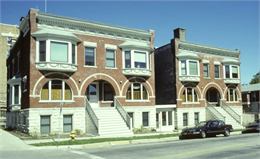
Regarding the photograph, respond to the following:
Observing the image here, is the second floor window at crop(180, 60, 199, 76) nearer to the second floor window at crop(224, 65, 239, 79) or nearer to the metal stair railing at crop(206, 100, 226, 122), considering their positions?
the metal stair railing at crop(206, 100, 226, 122)

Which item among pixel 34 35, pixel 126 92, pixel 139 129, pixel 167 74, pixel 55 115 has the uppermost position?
pixel 34 35

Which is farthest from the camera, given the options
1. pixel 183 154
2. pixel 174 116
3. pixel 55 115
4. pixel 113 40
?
pixel 174 116

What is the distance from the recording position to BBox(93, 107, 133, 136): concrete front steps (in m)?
20.7

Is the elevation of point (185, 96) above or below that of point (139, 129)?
above

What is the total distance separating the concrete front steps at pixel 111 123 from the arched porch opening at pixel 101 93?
1.50m

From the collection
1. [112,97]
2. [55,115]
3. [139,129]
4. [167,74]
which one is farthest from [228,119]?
[55,115]

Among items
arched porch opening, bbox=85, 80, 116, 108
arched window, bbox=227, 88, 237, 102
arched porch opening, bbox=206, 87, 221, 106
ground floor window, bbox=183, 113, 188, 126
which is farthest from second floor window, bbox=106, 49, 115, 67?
arched window, bbox=227, 88, 237, 102

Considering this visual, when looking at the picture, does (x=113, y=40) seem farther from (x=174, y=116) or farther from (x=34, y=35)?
(x=174, y=116)

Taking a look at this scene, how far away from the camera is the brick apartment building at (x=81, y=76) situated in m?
20.9

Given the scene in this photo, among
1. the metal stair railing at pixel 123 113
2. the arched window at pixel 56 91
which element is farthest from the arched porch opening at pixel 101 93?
the arched window at pixel 56 91

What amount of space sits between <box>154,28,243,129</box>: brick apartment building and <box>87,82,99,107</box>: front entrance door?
9.44 m

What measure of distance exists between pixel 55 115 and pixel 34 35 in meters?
6.91

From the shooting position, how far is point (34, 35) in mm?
20812

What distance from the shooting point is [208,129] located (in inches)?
807
